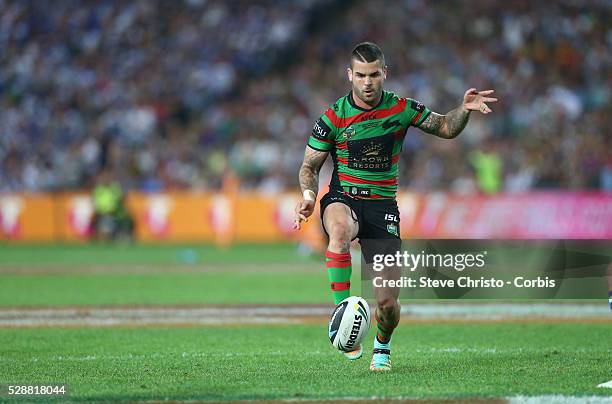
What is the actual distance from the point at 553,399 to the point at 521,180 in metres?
21.1

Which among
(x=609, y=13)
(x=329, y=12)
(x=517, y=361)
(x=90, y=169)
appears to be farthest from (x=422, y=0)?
(x=517, y=361)

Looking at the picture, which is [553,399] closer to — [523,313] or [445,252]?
[445,252]

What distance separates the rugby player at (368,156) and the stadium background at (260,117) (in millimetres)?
16045

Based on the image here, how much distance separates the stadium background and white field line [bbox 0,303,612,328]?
404 inches

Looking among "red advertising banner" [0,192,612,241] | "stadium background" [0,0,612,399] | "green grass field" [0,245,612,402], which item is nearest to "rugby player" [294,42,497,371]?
"green grass field" [0,245,612,402]

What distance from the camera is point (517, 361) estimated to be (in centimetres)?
Answer: 889

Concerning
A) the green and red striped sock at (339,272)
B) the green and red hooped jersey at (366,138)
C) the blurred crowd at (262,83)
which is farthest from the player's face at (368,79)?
the blurred crowd at (262,83)

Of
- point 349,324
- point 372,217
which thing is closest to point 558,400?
point 349,324

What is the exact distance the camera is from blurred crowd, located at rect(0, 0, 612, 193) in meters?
29.2

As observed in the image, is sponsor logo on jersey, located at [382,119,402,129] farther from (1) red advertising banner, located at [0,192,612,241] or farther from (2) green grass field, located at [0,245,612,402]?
(1) red advertising banner, located at [0,192,612,241]

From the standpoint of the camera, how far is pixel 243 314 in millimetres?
13531

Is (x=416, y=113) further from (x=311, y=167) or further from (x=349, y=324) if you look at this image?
(x=349, y=324)

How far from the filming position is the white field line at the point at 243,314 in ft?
41.3

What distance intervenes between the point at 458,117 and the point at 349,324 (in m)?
1.85
